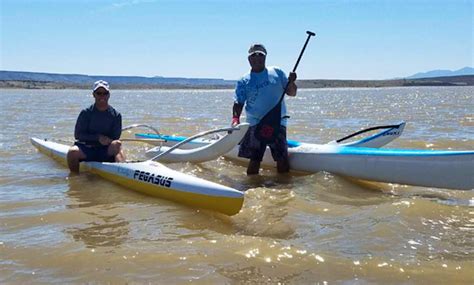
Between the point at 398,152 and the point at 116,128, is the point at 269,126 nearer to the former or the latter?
the point at 398,152

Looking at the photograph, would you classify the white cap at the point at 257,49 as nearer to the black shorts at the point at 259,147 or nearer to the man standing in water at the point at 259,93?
the man standing in water at the point at 259,93

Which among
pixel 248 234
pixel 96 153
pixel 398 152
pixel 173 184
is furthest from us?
pixel 96 153

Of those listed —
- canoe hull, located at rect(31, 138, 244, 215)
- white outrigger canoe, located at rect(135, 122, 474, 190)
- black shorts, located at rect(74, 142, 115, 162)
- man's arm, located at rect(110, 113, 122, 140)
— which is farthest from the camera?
black shorts, located at rect(74, 142, 115, 162)

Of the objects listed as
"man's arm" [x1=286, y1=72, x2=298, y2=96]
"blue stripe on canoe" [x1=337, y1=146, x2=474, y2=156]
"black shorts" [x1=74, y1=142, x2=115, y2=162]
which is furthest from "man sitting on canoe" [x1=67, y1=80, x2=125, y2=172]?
"blue stripe on canoe" [x1=337, y1=146, x2=474, y2=156]

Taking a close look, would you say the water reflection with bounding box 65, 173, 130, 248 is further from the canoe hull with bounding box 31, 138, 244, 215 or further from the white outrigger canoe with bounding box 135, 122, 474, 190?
the white outrigger canoe with bounding box 135, 122, 474, 190

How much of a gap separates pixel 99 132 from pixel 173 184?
6.33 feet

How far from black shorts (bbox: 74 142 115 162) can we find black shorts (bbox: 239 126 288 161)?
176cm

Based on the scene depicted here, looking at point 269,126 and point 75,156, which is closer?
point 269,126

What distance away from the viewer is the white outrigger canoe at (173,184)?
4.72 m

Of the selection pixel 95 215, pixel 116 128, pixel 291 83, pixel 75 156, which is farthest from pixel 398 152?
pixel 75 156

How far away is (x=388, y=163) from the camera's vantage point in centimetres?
605

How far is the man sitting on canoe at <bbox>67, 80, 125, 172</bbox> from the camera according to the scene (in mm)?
6688

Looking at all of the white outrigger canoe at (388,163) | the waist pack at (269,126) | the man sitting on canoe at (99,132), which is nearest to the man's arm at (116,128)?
the man sitting on canoe at (99,132)

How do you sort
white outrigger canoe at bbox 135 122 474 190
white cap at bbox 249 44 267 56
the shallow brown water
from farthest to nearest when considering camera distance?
1. white cap at bbox 249 44 267 56
2. white outrigger canoe at bbox 135 122 474 190
3. the shallow brown water
